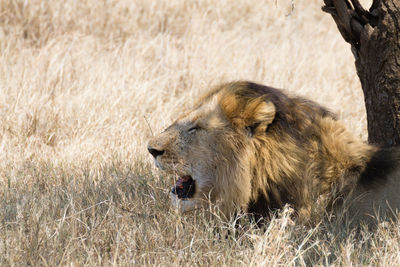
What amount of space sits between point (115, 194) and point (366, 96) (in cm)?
170

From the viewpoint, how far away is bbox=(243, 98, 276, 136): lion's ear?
3268 millimetres

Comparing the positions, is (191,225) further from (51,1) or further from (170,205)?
(51,1)

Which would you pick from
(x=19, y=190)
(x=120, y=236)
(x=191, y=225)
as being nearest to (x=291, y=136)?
(x=191, y=225)

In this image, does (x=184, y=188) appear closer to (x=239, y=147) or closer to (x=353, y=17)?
(x=239, y=147)

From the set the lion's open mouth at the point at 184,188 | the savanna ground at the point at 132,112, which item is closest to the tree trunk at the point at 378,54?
the savanna ground at the point at 132,112

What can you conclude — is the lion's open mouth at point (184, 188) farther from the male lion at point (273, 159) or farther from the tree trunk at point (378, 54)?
the tree trunk at point (378, 54)

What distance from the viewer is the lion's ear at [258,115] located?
3.27 m

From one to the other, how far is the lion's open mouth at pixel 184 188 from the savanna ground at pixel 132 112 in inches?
4.9

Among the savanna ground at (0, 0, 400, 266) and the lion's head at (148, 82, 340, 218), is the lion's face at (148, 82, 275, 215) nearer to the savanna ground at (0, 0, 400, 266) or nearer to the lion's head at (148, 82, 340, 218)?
the lion's head at (148, 82, 340, 218)

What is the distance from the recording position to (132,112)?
5.82 meters

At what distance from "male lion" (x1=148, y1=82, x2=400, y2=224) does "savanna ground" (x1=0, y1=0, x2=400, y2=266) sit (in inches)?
5.8

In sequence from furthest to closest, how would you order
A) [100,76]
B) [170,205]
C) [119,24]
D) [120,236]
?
[119,24] < [100,76] < [170,205] < [120,236]

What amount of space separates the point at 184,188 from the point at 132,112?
2.40 m

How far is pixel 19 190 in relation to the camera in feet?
13.6
